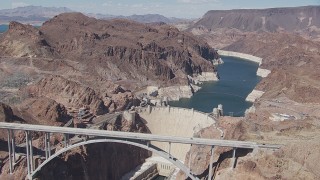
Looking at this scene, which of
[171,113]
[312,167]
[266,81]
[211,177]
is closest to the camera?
[312,167]

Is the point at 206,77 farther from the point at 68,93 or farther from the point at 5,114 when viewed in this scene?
the point at 5,114

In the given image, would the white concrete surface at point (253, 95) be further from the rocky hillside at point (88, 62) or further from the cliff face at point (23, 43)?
the cliff face at point (23, 43)

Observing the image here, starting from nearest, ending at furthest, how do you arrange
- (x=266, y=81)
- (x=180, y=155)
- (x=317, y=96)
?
(x=180, y=155) < (x=317, y=96) < (x=266, y=81)

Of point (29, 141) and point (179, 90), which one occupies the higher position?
point (29, 141)

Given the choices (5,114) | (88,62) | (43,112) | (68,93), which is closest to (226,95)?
(88,62)

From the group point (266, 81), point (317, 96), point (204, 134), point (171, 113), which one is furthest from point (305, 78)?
point (204, 134)

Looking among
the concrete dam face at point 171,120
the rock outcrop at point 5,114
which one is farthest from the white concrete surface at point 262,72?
the rock outcrop at point 5,114

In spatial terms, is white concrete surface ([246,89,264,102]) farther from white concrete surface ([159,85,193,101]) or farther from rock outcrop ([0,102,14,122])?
rock outcrop ([0,102,14,122])

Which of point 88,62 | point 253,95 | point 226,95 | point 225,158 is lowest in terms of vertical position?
point 226,95

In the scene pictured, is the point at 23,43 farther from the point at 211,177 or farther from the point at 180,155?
the point at 211,177
